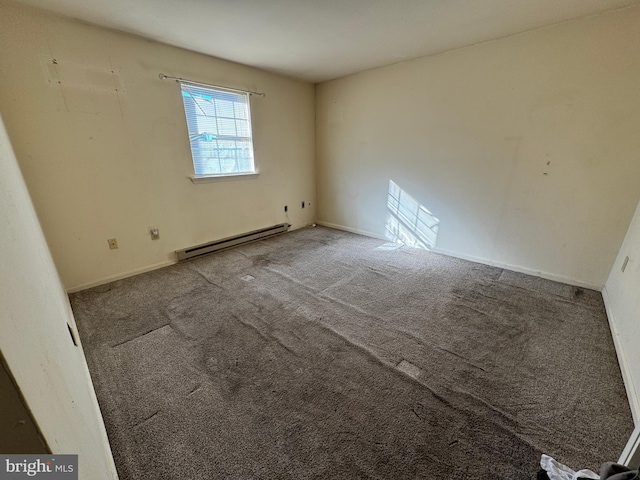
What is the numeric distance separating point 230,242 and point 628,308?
3.74m

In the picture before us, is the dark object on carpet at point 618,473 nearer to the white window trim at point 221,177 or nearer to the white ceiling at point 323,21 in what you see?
the white ceiling at point 323,21

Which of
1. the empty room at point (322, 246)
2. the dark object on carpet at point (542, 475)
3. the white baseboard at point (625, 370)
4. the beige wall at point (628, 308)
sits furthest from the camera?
the beige wall at point (628, 308)

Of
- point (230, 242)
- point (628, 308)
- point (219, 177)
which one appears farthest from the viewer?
point (230, 242)

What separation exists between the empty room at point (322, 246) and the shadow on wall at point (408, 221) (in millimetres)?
28

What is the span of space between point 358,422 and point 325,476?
28 centimetres

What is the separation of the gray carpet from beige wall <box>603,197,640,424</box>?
0.23 feet

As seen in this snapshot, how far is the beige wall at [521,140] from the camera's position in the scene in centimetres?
219

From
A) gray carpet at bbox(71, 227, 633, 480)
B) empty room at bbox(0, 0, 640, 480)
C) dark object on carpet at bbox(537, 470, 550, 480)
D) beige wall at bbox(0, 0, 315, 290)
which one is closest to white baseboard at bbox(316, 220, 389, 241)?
empty room at bbox(0, 0, 640, 480)

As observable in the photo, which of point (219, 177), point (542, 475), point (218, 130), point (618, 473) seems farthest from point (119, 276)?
point (618, 473)

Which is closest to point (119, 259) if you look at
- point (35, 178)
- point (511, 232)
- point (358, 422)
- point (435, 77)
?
point (35, 178)

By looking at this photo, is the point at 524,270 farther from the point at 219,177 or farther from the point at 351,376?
the point at 219,177

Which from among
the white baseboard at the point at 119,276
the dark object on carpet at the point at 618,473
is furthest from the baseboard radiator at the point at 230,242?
the dark object on carpet at the point at 618,473

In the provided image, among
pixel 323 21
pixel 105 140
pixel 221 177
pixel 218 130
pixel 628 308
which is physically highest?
pixel 323 21

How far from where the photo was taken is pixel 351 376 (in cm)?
154
